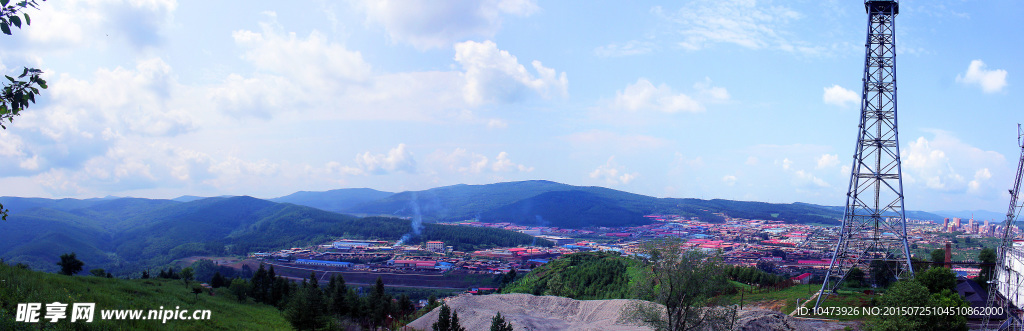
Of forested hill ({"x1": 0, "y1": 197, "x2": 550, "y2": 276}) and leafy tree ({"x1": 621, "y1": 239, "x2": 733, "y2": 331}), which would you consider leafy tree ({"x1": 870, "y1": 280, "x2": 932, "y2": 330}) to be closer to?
leafy tree ({"x1": 621, "y1": 239, "x2": 733, "y2": 331})

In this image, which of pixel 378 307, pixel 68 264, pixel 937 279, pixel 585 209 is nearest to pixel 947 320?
pixel 937 279

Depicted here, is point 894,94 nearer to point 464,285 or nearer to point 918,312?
point 918,312

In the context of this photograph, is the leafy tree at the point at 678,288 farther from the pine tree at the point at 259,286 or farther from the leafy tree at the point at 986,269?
the pine tree at the point at 259,286

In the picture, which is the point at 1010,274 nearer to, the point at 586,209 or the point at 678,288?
the point at 678,288

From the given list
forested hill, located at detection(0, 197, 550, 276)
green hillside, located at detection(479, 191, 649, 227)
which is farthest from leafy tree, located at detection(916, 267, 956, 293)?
green hillside, located at detection(479, 191, 649, 227)

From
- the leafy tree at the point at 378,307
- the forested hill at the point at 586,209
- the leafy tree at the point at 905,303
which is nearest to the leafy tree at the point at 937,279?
the leafy tree at the point at 905,303
